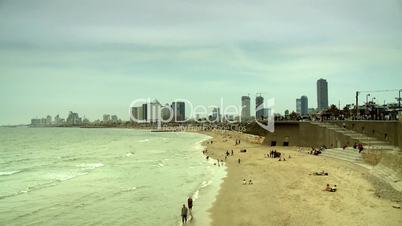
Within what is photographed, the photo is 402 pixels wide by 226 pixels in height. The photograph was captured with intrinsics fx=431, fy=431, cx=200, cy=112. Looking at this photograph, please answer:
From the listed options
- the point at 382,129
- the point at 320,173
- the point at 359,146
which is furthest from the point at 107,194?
the point at 382,129

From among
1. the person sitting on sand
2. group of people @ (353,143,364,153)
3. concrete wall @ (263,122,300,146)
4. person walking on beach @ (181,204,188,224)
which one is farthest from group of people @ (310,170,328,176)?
concrete wall @ (263,122,300,146)

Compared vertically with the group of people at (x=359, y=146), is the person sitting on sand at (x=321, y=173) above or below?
below

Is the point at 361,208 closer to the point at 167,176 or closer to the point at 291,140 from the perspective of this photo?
the point at 167,176

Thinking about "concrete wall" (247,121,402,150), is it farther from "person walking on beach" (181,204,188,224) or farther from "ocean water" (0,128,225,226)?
"person walking on beach" (181,204,188,224)

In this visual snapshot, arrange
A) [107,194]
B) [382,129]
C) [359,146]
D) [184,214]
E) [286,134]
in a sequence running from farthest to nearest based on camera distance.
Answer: [286,134]
[382,129]
[359,146]
[107,194]
[184,214]

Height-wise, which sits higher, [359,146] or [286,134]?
[286,134]

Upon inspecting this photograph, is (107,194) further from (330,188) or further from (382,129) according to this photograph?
(382,129)

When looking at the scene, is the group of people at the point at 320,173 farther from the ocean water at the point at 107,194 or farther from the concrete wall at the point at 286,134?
the concrete wall at the point at 286,134

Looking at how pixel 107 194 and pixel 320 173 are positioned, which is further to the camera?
pixel 320 173

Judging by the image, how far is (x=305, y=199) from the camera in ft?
85.5

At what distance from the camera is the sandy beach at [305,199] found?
69.8ft

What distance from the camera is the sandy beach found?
69.8 ft

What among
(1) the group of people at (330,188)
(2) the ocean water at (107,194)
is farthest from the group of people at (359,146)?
(2) the ocean water at (107,194)

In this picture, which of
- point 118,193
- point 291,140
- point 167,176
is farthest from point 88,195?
point 291,140
